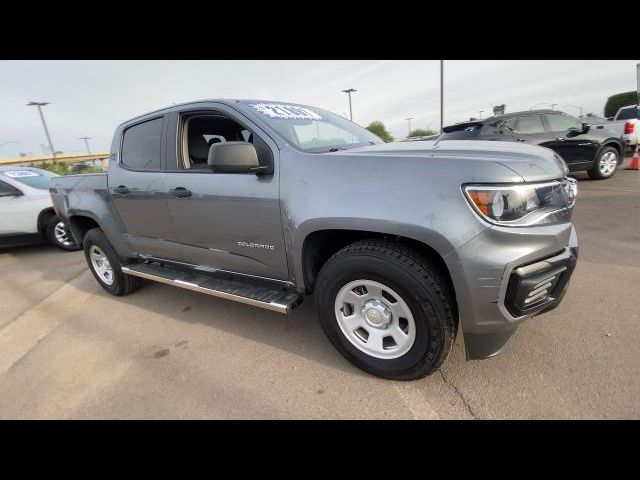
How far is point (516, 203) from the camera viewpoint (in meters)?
1.87

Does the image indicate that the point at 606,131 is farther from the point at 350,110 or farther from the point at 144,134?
the point at 350,110

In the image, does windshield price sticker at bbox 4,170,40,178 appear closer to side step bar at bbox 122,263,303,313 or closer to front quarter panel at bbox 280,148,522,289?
side step bar at bbox 122,263,303,313

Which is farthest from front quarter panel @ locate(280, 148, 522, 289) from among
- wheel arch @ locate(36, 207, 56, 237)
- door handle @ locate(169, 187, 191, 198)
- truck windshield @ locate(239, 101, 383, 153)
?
wheel arch @ locate(36, 207, 56, 237)

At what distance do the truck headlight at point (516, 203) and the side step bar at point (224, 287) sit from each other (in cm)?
137

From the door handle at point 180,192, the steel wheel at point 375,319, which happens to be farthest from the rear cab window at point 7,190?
the steel wheel at point 375,319

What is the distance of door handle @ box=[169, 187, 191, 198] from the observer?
290 cm

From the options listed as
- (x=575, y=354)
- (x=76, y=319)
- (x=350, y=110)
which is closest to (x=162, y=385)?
(x=76, y=319)

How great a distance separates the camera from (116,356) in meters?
2.93

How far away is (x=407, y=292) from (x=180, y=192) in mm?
1993

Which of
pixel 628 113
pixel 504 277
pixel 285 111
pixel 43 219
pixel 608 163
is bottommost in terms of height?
pixel 608 163

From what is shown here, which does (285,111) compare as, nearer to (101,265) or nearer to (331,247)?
(331,247)

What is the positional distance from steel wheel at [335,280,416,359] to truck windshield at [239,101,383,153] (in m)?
1.01

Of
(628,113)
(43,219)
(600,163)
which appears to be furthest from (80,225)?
(628,113)
